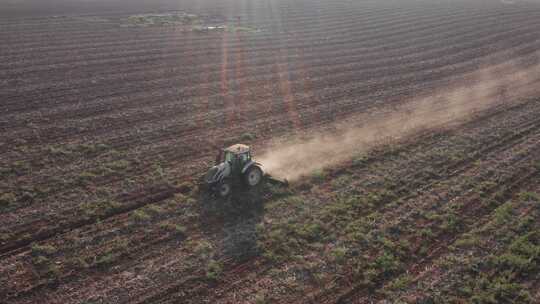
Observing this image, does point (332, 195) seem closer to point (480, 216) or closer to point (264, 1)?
point (480, 216)

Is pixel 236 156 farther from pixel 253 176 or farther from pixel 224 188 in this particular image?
pixel 224 188

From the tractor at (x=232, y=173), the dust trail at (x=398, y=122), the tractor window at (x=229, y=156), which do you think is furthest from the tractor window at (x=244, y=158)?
the dust trail at (x=398, y=122)

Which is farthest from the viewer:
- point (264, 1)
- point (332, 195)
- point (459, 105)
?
point (264, 1)

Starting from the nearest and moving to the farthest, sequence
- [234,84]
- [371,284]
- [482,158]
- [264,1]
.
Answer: [371,284], [482,158], [234,84], [264,1]

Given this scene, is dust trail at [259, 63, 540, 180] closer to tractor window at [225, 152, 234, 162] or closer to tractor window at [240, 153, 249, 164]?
tractor window at [240, 153, 249, 164]

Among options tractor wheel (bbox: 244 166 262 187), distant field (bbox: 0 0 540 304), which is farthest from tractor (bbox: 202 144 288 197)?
distant field (bbox: 0 0 540 304)

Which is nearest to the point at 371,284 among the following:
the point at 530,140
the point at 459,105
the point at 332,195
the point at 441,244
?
the point at 441,244
